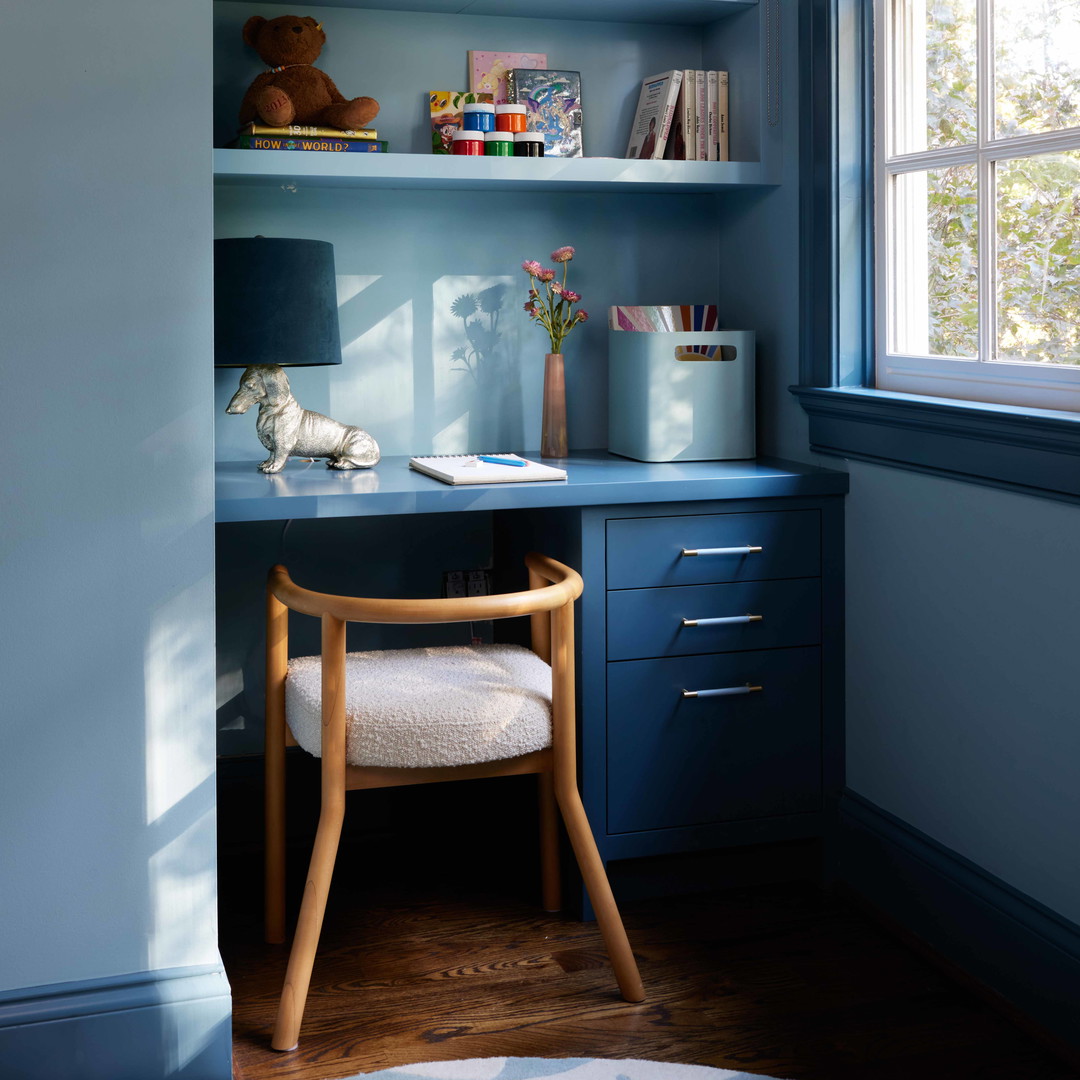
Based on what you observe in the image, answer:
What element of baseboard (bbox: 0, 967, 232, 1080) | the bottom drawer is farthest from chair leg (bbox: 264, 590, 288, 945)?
the bottom drawer

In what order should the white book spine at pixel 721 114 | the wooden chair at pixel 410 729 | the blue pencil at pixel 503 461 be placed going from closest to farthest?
the wooden chair at pixel 410 729 < the blue pencil at pixel 503 461 < the white book spine at pixel 721 114

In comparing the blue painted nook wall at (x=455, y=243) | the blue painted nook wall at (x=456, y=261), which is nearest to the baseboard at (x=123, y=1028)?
the blue painted nook wall at (x=456, y=261)

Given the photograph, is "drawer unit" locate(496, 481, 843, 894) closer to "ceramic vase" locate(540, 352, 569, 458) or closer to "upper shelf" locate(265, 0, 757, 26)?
"ceramic vase" locate(540, 352, 569, 458)

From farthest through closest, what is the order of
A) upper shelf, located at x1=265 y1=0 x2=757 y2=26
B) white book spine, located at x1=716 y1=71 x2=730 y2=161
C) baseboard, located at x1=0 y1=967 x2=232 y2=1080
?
white book spine, located at x1=716 y1=71 x2=730 y2=161, upper shelf, located at x1=265 y1=0 x2=757 y2=26, baseboard, located at x1=0 y1=967 x2=232 y2=1080

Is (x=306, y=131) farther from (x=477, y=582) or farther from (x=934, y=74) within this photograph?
(x=934, y=74)

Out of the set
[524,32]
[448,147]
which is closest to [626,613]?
[448,147]

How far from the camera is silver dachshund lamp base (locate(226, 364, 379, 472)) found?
235cm

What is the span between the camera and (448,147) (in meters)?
2.53

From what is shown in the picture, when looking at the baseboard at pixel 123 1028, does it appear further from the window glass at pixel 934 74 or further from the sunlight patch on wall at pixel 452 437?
the window glass at pixel 934 74

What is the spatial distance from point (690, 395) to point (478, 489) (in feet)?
1.92

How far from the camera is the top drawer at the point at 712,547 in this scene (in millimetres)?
2246

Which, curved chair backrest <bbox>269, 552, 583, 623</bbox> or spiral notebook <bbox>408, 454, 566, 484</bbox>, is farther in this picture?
spiral notebook <bbox>408, 454, 566, 484</bbox>

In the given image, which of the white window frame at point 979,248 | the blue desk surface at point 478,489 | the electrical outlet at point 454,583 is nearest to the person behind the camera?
the white window frame at point 979,248

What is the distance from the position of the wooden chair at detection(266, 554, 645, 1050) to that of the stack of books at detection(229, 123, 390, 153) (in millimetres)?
829
